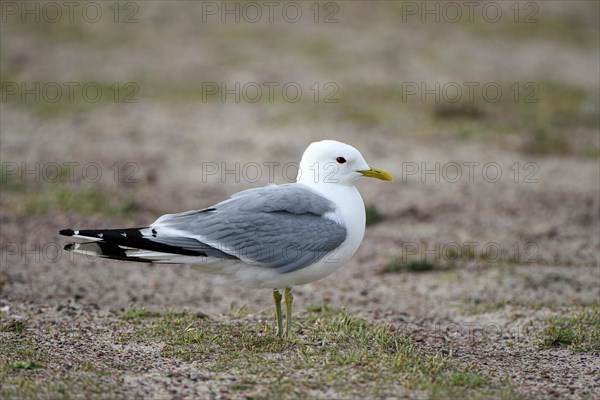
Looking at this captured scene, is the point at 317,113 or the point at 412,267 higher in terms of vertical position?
the point at 317,113

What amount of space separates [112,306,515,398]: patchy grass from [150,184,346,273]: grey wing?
62cm

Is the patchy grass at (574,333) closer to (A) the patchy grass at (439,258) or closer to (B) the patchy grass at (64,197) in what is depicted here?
(A) the patchy grass at (439,258)

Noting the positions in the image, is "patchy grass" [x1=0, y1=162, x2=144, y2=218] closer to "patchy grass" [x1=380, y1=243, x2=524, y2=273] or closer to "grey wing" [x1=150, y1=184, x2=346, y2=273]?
"patchy grass" [x1=380, y1=243, x2=524, y2=273]

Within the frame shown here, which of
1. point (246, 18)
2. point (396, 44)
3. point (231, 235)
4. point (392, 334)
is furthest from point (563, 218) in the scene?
point (246, 18)

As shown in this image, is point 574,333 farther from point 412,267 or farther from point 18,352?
point 18,352

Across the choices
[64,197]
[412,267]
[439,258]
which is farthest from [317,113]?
[412,267]

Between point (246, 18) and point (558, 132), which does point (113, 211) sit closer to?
point (558, 132)

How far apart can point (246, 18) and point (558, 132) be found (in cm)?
774

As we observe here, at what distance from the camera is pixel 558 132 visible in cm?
1372

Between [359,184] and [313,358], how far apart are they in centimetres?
628

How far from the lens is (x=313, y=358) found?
5.84 meters

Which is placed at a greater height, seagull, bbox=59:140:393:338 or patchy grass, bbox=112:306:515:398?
seagull, bbox=59:140:393:338

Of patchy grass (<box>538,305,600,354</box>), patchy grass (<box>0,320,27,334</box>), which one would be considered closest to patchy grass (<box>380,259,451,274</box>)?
patchy grass (<box>538,305,600,354</box>)

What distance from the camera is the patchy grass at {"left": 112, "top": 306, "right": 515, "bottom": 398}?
535 centimetres
